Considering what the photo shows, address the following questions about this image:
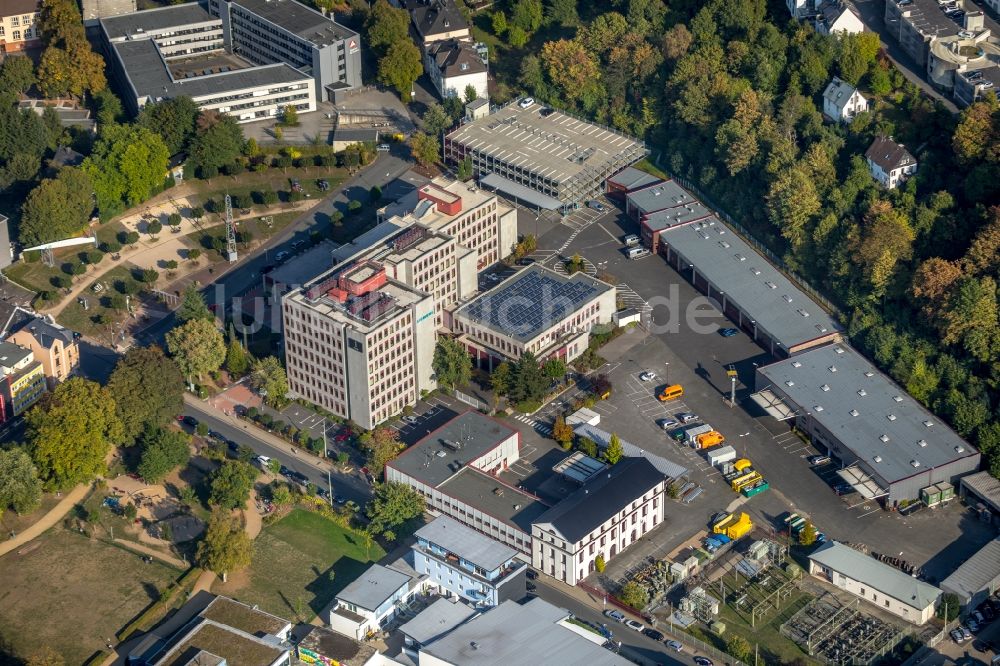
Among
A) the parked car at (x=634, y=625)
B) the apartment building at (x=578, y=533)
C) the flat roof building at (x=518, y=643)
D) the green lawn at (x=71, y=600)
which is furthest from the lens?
the apartment building at (x=578, y=533)

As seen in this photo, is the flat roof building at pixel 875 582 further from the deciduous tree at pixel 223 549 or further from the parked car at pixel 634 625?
the deciduous tree at pixel 223 549

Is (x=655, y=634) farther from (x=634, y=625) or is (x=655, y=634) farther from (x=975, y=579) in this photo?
(x=975, y=579)

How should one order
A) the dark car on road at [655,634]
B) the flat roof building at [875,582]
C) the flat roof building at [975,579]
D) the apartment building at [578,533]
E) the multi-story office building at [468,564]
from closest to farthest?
the dark car on road at [655,634], the flat roof building at [875,582], the flat roof building at [975,579], the multi-story office building at [468,564], the apartment building at [578,533]

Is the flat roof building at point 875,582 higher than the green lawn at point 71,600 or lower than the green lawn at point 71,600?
higher

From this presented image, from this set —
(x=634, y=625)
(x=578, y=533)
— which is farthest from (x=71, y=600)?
(x=634, y=625)

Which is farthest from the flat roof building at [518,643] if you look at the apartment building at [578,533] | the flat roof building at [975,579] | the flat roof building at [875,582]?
the flat roof building at [975,579]

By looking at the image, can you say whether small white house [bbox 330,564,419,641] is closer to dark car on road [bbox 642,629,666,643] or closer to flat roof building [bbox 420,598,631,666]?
flat roof building [bbox 420,598,631,666]

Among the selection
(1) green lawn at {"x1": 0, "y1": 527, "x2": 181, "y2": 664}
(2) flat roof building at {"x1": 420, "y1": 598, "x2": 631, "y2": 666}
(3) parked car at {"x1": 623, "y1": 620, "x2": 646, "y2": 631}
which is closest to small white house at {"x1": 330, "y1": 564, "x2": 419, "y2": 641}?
(2) flat roof building at {"x1": 420, "y1": 598, "x2": 631, "y2": 666}

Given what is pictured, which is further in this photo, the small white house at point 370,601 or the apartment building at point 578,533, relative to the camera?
the apartment building at point 578,533
